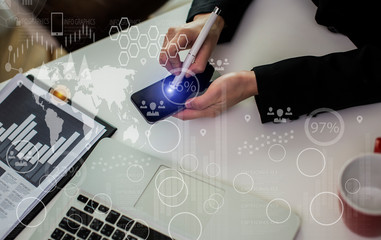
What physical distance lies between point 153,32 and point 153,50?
0.04 meters

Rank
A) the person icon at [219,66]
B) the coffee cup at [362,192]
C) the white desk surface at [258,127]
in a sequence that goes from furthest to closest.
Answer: the person icon at [219,66]
the white desk surface at [258,127]
the coffee cup at [362,192]

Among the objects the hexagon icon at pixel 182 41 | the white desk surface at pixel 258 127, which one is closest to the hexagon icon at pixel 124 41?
the white desk surface at pixel 258 127

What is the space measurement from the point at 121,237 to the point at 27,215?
0.17 meters

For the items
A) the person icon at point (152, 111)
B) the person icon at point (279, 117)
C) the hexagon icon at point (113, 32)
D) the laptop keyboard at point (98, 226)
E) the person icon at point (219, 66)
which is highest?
the hexagon icon at point (113, 32)

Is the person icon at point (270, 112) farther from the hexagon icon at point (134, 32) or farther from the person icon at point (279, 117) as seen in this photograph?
the hexagon icon at point (134, 32)

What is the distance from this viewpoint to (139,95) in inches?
28.0

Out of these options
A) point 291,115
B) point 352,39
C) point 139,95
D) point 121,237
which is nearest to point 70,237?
point 121,237

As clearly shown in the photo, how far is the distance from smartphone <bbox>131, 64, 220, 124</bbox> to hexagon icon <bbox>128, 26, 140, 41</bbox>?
12 cm

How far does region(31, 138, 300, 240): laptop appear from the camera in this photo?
1.90 ft

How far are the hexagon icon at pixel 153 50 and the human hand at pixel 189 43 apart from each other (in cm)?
3

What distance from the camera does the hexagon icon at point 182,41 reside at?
28.6 inches

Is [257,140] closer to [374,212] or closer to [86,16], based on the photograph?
[374,212]

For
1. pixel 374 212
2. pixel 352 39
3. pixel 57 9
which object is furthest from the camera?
pixel 57 9

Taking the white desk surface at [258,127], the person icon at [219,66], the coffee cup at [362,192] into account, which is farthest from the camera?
the person icon at [219,66]
